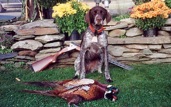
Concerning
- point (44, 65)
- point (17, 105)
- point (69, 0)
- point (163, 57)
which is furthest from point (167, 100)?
point (69, 0)

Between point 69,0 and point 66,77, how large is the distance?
83.0 inches

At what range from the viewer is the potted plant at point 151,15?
212 inches

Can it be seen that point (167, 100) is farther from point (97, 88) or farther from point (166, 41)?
point (166, 41)

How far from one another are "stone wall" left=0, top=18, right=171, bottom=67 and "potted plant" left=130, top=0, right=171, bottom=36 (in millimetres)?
171

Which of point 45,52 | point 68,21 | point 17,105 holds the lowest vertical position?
point 17,105

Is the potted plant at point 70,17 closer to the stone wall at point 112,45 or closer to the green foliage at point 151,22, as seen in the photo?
the stone wall at point 112,45

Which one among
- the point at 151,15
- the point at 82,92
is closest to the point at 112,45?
the point at 151,15

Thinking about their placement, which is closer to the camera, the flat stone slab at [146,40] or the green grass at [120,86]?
the green grass at [120,86]

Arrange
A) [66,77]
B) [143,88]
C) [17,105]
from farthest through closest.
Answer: [66,77] < [143,88] < [17,105]

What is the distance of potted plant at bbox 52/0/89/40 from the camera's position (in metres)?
5.53

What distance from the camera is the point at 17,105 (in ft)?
13.0

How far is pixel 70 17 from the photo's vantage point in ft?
18.3

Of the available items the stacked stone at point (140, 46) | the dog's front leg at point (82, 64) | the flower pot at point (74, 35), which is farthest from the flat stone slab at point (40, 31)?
the stacked stone at point (140, 46)

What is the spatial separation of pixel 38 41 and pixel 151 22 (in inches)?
86.7
